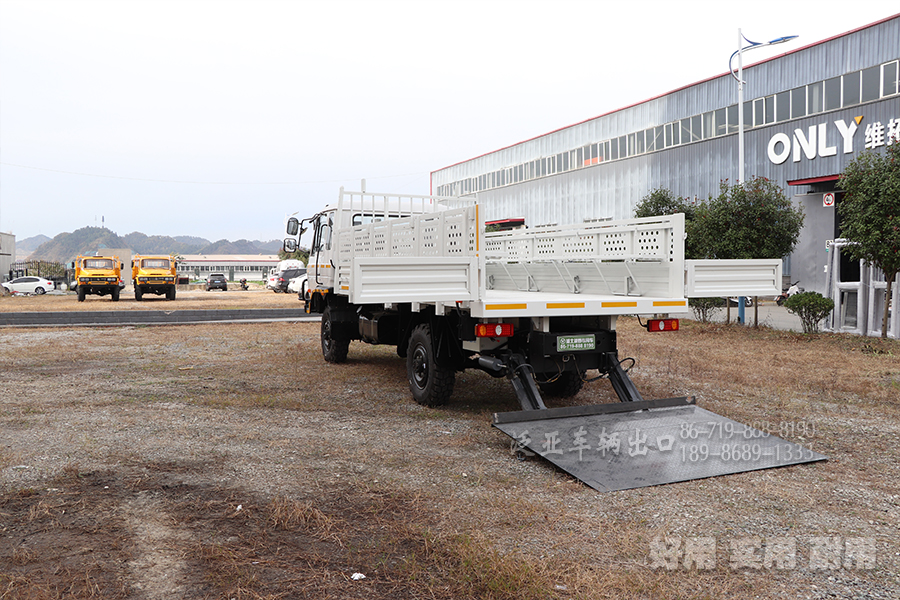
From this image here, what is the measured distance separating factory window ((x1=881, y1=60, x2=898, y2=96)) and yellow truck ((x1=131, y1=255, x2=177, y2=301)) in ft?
108

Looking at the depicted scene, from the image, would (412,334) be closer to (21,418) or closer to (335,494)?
(335,494)

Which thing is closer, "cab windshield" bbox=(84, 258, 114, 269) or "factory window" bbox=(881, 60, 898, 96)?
"factory window" bbox=(881, 60, 898, 96)

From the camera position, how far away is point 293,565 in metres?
3.38

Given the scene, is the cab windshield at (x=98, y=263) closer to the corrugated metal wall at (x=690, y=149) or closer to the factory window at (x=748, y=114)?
the corrugated metal wall at (x=690, y=149)

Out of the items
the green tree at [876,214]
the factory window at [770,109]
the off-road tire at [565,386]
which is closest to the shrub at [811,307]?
the green tree at [876,214]

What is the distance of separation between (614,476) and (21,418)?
5950 mm

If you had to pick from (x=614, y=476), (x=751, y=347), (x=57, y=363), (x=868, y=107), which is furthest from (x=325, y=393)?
(x=868, y=107)

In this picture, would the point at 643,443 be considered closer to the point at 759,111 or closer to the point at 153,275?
the point at 759,111

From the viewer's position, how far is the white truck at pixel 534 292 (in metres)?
5.84

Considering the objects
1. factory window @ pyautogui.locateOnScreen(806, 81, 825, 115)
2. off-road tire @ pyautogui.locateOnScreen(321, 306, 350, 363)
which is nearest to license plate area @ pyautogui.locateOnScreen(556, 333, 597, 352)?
off-road tire @ pyautogui.locateOnScreen(321, 306, 350, 363)

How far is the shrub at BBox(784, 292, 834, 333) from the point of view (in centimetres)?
1427

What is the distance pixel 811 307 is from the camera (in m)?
14.4

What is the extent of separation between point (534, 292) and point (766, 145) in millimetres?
27336

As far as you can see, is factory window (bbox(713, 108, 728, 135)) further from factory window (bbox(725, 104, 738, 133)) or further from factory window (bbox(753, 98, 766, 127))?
factory window (bbox(753, 98, 766, 127))
